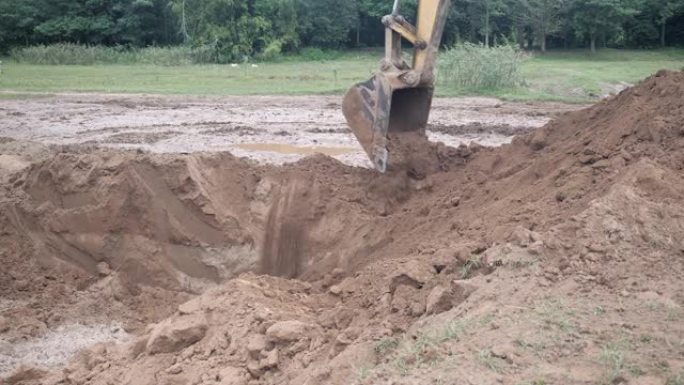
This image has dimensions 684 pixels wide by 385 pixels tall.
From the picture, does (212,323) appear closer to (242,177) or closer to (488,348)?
(488,348)

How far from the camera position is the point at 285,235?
27.4 feet

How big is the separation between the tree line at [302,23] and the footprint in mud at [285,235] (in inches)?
1307

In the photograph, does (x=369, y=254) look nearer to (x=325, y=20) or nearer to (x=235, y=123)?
(x=235, y=123)

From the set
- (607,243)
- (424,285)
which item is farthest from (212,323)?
(607,243)

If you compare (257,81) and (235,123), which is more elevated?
(257,81)

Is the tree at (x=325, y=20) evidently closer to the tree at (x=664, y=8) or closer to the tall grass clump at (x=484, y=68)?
the tree at (x=664, y=8)

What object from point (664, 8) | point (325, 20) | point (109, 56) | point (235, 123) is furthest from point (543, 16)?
point (235, 123)

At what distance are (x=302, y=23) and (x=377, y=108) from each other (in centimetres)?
3994

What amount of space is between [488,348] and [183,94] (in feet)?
62.0

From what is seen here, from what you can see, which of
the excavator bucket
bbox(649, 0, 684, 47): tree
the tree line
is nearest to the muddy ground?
the excavator bucket

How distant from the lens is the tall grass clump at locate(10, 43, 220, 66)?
124ft

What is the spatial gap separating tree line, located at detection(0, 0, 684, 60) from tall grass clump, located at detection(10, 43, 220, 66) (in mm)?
1102

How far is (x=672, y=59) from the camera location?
124 feet

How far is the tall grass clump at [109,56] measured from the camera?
37.8 m
